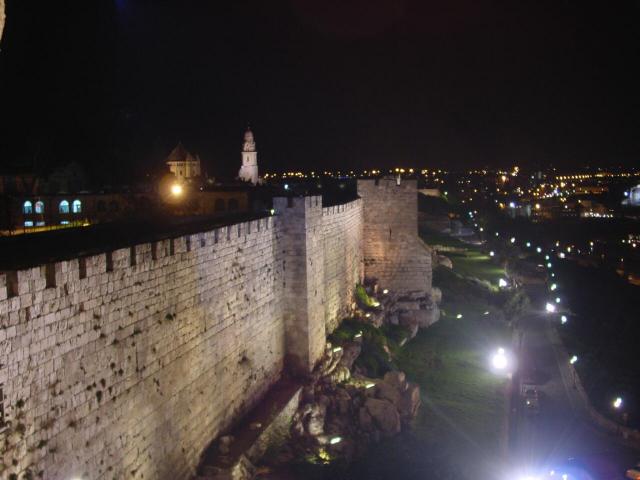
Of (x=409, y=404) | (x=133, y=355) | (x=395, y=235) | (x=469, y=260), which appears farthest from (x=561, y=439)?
(x=469, y=260)

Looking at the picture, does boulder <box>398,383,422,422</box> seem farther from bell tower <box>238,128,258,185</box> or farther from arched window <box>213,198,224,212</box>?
bell tower <box>238,128,258,185</box>

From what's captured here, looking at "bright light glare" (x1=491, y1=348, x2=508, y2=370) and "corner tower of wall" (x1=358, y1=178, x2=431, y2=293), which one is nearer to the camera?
"bright light glare" (x1=491, y1=348, x2=508, y2=370)

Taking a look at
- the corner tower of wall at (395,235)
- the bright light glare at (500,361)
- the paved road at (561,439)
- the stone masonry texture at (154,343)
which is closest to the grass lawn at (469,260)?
the corner tower of wall at (395,235)

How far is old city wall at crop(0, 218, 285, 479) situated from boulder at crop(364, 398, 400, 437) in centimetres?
267

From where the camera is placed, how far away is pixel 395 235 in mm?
25969

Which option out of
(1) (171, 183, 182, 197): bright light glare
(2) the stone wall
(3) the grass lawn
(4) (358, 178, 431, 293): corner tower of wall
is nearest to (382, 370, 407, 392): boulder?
(2) the stone wall

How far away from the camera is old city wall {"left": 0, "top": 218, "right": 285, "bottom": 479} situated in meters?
6.98

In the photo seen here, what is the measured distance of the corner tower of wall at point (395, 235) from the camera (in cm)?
2591

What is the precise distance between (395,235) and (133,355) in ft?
58.3

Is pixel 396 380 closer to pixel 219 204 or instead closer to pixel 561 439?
pixel 561 439

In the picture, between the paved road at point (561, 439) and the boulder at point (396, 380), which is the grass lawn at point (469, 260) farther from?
the boulder at point (396, 380)

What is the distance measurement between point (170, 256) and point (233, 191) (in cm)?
3037

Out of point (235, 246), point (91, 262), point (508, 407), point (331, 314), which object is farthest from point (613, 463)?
point (91, 262)

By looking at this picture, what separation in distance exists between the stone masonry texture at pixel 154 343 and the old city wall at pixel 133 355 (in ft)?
0.06
